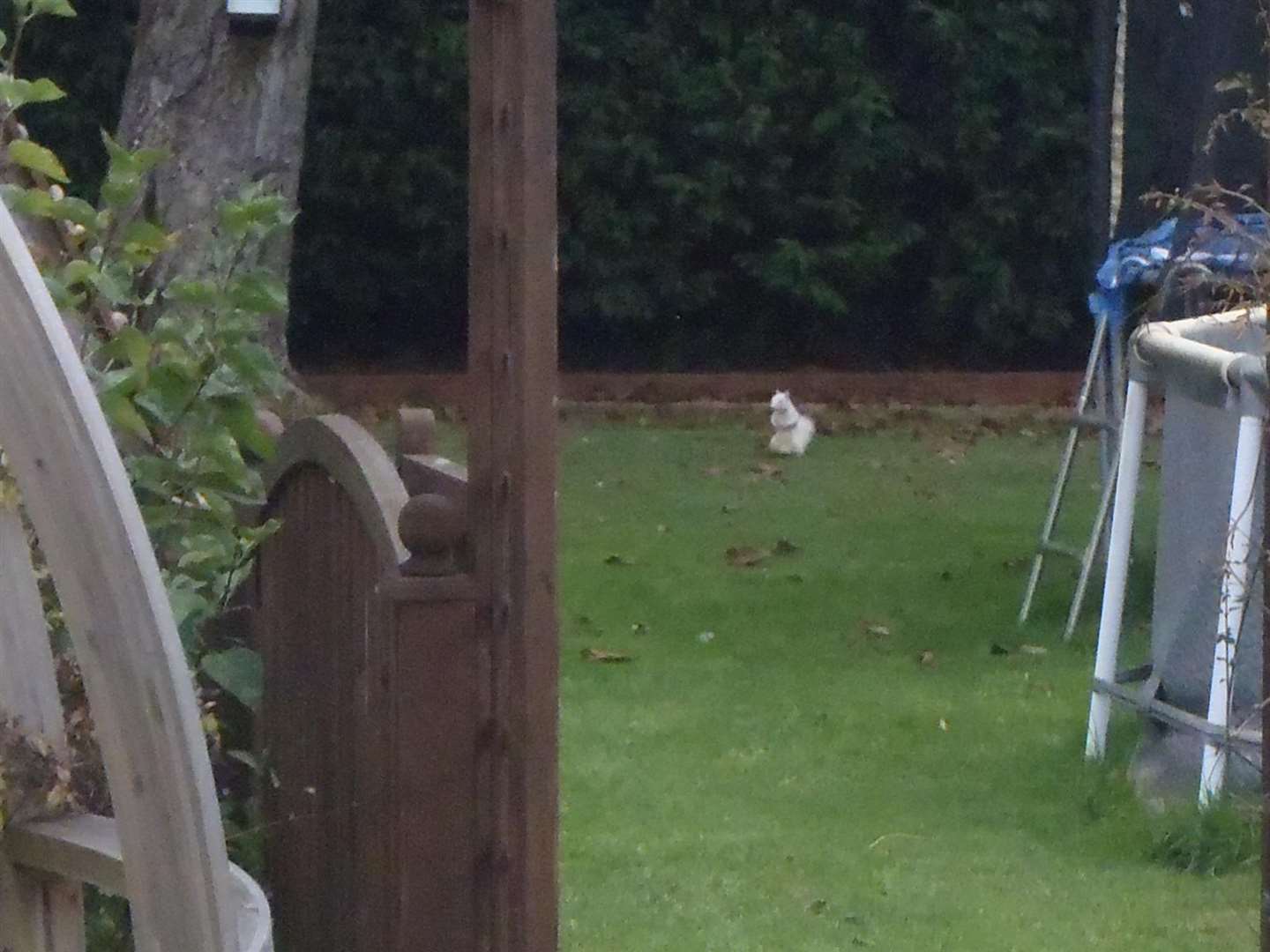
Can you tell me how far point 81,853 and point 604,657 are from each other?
14.6 ft

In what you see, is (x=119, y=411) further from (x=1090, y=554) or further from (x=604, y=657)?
(x=1090, y=554)

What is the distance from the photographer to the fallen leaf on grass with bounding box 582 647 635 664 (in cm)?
664

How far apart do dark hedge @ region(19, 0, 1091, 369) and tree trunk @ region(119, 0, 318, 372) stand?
5456 millimetres

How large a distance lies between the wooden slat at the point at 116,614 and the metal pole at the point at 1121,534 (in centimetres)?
352

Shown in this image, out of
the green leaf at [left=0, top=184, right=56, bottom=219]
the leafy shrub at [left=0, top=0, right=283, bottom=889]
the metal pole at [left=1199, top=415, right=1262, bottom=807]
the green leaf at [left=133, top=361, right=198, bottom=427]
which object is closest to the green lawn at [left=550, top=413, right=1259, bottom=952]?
the metal pole at [left=1199, top=415, right=1262, bottom=807]

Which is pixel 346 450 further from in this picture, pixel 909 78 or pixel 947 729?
pixel 909 78

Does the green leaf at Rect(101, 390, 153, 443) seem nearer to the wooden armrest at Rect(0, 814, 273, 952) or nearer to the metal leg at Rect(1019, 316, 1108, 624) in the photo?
the wooden armrest at Rect(0, 814, 273, 952)

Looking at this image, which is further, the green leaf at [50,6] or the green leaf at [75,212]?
the green leaf at [50,6]

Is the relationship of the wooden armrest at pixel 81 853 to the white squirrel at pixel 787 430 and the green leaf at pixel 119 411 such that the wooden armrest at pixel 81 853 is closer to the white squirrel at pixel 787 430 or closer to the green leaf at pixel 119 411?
the green leaf at pixel 119 411

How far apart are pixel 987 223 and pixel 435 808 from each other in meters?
11.5

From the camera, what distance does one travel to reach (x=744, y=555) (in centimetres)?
822

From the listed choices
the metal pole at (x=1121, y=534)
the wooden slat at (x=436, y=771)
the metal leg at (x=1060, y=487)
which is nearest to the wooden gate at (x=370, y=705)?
the wooden slat at (x=436, y=771)

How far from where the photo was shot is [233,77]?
7.95 metres

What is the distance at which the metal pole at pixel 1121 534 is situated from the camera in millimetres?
5113
